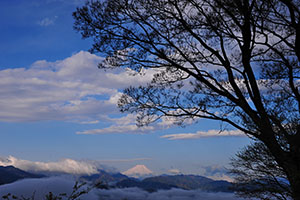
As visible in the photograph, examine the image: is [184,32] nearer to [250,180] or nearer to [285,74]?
[285,74]

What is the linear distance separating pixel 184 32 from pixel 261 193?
288 inches

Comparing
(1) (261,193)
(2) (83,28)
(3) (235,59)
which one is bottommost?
(1) (261,193)

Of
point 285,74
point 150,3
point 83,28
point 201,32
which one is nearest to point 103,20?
point 83,28

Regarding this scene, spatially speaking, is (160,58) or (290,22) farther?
(160,58)

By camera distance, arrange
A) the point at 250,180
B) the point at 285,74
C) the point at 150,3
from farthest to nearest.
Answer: the point at 250,180, the point at 285,74, the point at 150,3

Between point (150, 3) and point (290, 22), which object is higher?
point (150, 3)

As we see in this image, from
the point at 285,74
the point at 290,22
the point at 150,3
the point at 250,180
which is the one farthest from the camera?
the point at 250,180

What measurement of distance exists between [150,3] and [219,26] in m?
2.69

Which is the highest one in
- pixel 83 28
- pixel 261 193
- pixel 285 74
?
pixel 83 28

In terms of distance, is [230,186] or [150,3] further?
[230,186]

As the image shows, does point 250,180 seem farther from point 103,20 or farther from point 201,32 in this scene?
point 103,20

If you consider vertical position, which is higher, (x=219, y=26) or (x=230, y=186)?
(x=219, y=26)

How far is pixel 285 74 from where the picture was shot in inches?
475

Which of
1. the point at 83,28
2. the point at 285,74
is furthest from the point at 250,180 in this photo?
the point at 83,28
